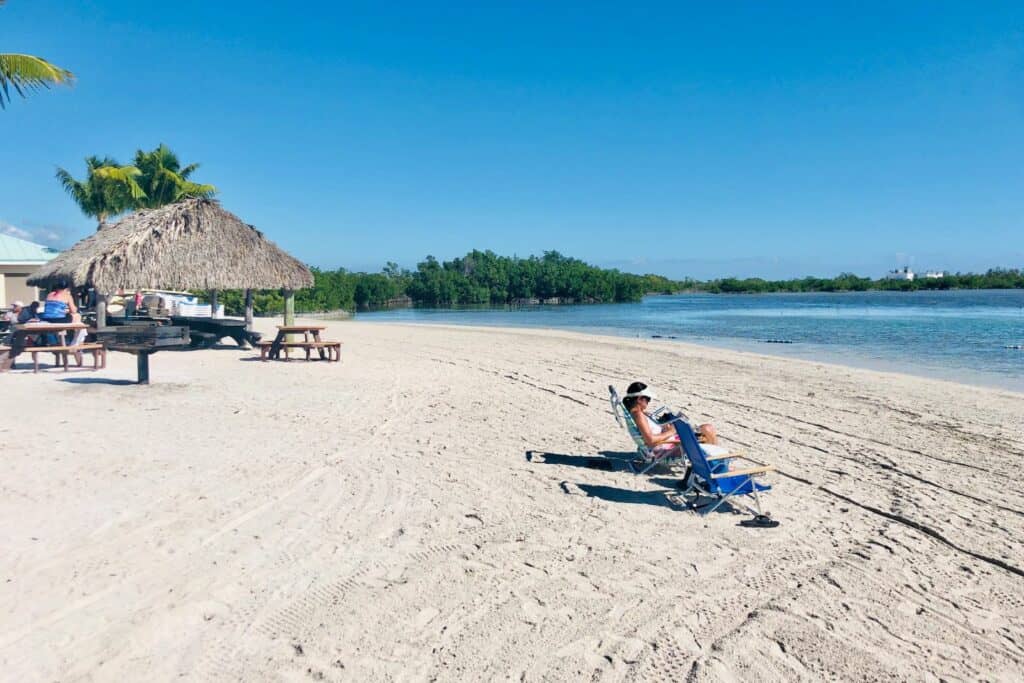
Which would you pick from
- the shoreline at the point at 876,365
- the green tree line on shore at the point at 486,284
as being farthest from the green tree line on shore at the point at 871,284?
the shoreline at the point at 876,365

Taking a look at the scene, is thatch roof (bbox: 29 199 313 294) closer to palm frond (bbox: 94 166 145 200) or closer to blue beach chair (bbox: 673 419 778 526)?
blue beach chair (bbox: 673 419 778 526)

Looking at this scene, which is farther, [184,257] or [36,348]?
[184,257]

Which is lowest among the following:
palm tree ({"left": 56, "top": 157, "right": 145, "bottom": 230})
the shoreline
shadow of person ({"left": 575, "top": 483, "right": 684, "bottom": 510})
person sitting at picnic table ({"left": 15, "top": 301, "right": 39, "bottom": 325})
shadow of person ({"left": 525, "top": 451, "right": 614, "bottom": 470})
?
the shoreline

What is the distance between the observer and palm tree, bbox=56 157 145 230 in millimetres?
29422

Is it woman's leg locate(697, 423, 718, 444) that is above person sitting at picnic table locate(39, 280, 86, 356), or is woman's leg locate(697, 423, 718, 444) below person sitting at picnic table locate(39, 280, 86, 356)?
below

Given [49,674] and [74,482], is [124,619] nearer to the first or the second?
[49,674]

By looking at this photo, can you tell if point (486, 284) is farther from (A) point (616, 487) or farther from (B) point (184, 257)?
(A) point (616, 487)

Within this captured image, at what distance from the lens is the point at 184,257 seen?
15.2 meters

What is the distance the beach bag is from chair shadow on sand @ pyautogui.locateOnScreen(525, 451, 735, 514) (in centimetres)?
1017

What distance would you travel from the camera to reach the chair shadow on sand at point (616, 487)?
17.2 feet

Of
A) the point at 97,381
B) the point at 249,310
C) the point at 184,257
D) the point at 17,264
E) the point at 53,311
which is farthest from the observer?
the point at 17,264

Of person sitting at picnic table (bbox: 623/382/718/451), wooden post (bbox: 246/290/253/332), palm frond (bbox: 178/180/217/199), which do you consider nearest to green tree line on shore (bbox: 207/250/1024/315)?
palm frond (bbox: 178/180/217/199)

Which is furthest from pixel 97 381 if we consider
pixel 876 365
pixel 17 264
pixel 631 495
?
pixel 17 264

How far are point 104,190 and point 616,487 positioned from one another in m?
31.7
